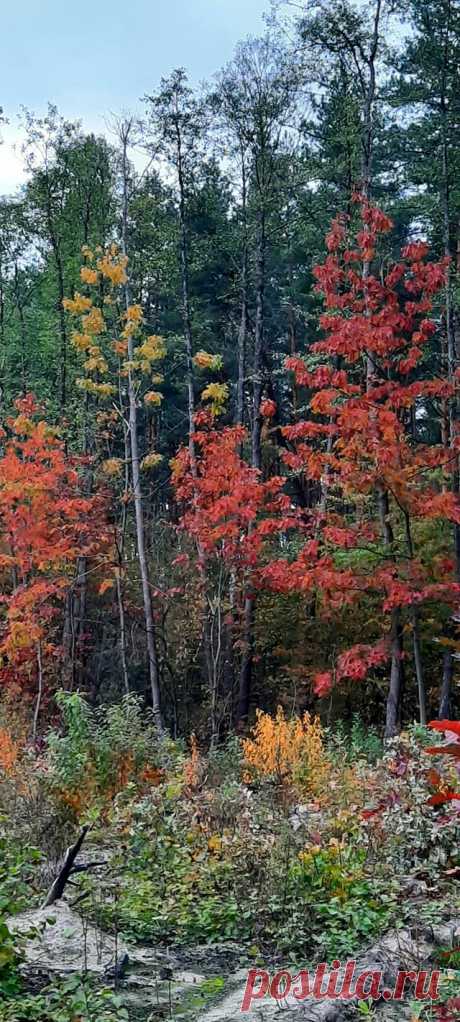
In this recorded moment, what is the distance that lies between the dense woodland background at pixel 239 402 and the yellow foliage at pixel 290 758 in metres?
1.82

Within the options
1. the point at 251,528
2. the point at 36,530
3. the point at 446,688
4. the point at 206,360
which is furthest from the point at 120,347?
the point at 446,688

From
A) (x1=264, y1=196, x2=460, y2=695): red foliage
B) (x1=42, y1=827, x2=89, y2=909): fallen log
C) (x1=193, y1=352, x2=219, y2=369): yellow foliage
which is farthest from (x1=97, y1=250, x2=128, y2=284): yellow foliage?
(x1=42, y1=827, x2=89, y2=909): fallen log

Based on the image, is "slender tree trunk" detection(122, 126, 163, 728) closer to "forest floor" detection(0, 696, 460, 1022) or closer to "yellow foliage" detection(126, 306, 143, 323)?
"yellow foliage" detection(126, 306, 143, 323)

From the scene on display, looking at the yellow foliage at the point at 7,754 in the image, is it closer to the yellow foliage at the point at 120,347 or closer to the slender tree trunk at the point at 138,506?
the slender tree trunk at the point at 138,506

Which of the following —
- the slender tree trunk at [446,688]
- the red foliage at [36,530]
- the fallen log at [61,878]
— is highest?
the red foliage at [36,530]

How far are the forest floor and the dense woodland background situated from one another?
3.72m

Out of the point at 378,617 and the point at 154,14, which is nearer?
the point at 154,14

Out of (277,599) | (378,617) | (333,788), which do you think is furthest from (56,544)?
(333,788)

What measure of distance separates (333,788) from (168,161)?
1042 centimetres

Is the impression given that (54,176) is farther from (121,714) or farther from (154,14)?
(121,714)

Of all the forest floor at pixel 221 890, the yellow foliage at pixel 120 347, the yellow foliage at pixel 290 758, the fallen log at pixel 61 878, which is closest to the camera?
the forest floor at pixel 221 890

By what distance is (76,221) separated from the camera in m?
17.8

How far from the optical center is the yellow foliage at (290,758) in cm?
734

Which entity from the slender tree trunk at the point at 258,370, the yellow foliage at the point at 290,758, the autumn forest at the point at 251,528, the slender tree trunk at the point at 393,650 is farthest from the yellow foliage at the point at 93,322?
the yellow foliage at the point at 290,758
